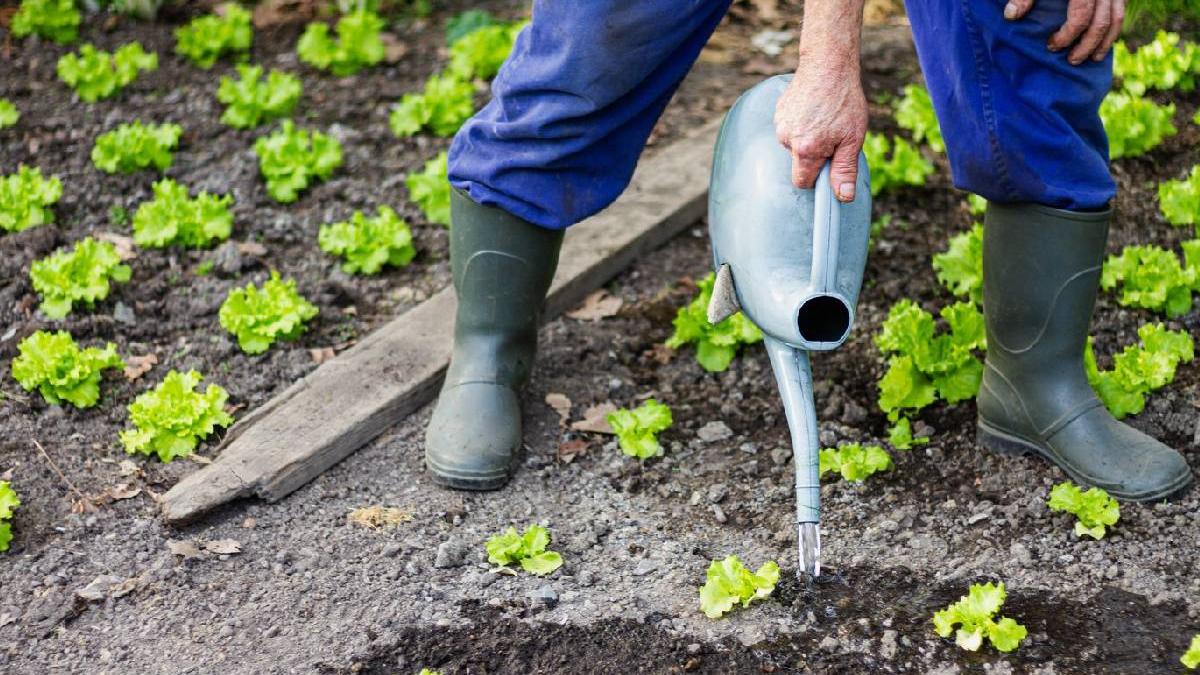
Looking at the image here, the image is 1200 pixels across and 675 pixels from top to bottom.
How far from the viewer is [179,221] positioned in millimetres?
3344

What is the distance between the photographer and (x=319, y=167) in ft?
11.9

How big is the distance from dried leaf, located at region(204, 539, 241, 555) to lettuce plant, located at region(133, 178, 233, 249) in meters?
1.10

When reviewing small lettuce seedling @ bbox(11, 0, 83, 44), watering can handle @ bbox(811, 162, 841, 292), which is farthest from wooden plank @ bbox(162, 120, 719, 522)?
small lettuce seedling @ bbox(11, 0, 83, 44)

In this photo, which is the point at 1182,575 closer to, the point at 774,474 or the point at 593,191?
the point at 774,474

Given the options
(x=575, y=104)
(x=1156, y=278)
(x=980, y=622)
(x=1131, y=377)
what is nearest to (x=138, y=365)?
(x=575, y=104)

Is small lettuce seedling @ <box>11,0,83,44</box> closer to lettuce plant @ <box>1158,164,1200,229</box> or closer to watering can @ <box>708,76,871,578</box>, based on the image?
watering can @ <box>708,76,871,578</box>

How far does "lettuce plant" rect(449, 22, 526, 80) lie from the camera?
411cm

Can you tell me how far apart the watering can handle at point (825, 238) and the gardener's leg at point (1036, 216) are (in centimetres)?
40

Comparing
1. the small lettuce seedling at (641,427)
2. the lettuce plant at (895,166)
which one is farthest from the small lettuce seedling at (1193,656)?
the lettuce plant at (895,166)

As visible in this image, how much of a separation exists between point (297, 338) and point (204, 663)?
101 centimetres

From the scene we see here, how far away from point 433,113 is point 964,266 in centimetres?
160

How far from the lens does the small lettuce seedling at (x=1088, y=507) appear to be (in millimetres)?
2369

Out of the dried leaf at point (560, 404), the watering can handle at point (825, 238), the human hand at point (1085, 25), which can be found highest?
the human hand at point (1085, 25)

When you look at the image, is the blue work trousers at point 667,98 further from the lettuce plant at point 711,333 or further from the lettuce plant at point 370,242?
the lettuce plant at point 370,242
